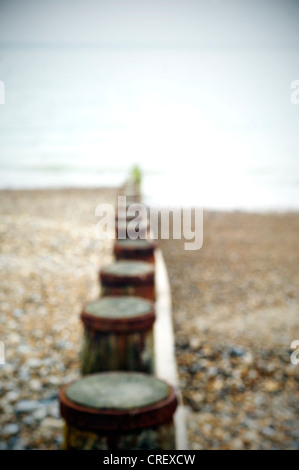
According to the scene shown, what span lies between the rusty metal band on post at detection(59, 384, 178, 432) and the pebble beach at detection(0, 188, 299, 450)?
160cm

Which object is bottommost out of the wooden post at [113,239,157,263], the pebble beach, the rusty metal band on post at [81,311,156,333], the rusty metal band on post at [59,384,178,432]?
the pebble beach

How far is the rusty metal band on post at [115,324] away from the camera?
6.19ft

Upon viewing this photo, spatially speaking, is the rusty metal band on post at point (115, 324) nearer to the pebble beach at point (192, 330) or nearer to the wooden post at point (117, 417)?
the wooden post at point (117, 417)

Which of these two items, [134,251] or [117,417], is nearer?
[117,417]

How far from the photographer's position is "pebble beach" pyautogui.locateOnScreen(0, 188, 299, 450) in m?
3.21

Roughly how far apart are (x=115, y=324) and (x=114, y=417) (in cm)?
57

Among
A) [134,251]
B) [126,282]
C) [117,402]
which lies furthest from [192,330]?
[117,402]

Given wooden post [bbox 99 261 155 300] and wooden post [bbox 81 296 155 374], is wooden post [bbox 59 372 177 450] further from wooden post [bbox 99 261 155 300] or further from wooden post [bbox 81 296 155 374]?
wooden post [bbox 99 261 155 300]

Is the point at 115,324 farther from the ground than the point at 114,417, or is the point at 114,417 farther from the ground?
the point at 115,324

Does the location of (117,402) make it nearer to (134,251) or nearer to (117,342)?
(117,342)

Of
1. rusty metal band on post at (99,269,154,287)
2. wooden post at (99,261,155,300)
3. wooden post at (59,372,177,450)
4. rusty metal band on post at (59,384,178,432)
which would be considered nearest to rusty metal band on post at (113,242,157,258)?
wooden post at (99,261,155,300)

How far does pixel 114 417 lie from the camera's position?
134 cm

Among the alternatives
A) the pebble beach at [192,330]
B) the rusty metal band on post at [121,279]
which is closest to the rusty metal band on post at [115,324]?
the rusty metal band on post at [121,279]
